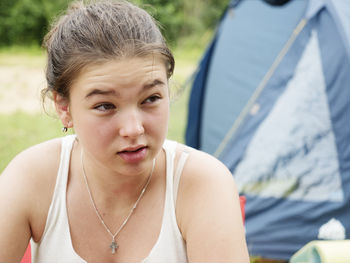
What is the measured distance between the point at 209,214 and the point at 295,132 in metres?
1.41

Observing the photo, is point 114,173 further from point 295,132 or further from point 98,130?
point 295,132

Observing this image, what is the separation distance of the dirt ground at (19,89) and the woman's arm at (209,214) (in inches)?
148

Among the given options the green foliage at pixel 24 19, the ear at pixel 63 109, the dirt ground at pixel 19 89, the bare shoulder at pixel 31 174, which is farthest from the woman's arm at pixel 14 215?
the green foliage at pixel 24 19

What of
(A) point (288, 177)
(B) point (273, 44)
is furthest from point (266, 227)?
(B) point (273, 44)

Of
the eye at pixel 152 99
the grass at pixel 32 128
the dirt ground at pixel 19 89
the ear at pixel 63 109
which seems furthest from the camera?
the dirt ground at pixel 19 89

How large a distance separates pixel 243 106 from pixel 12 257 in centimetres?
183

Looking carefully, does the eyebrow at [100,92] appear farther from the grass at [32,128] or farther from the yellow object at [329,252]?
the grass at [32,128]

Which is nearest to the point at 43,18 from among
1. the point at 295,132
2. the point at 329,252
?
the point at 295,132

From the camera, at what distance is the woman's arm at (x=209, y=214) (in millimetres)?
1165

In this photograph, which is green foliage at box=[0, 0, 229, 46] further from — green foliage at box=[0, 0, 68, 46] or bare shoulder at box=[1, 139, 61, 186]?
bare shoulder at box=[1, 139, 61, 186]

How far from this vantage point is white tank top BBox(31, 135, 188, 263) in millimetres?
1253

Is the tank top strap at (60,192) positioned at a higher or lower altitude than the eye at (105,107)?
lower

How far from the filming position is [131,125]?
1.09m

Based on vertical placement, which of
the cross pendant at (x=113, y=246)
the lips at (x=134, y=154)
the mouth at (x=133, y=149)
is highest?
the mouth at (x=133, y=149)
